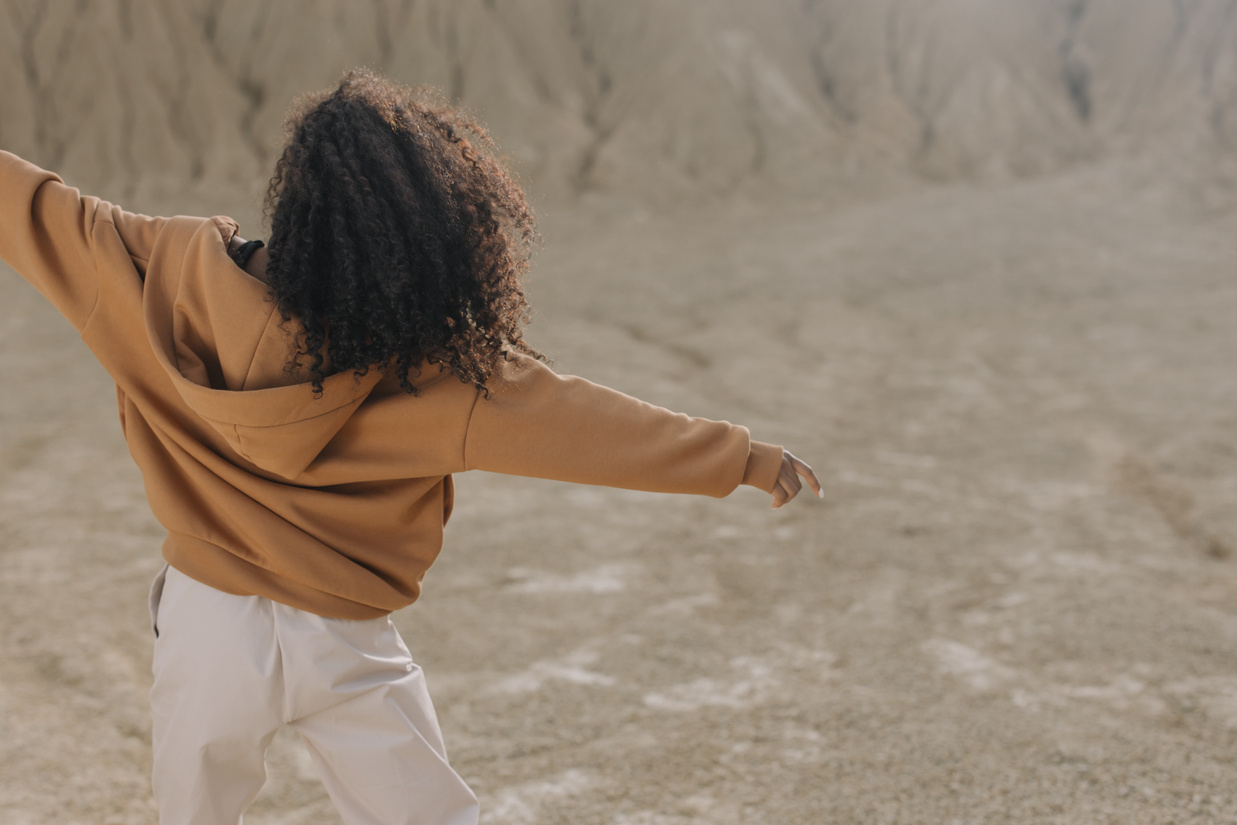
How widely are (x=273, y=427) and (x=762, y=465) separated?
736 mm

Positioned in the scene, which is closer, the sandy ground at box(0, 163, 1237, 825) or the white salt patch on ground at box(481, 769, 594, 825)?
the white salt patch on ground at box(481, 769, 594, 825)

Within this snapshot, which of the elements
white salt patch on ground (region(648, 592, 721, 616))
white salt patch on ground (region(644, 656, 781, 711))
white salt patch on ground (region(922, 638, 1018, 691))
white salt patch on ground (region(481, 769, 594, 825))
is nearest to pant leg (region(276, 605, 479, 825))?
white salt patch on ground (region(481, 769, 594, 825))

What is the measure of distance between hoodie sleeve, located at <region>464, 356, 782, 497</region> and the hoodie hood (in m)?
0.19

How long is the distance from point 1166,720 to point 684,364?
541 centimetres

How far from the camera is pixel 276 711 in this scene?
4.53ft

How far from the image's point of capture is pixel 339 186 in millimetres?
1256

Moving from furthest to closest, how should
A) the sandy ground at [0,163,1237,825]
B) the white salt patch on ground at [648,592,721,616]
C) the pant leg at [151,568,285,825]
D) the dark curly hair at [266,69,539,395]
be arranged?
1. the white salt patch on ground at [648,592,721,616]
2. the sandy ground at [0,163,1237,825]
3. the pant leg at [151,568,285,825]
4. the dark curly hair at [266,69,539,395]

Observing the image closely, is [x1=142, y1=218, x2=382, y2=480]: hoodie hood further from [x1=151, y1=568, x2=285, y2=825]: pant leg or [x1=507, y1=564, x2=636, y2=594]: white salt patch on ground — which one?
[x1=507, y1=564, x2=636, y2=594]: white salt patch on ground

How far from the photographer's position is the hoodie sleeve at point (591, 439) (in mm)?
1360

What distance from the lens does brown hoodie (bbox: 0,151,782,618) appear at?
130 cm

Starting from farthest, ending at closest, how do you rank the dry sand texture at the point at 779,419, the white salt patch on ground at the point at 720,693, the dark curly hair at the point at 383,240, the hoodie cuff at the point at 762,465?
the white salt patch on ground at the point at 720,693, the dry sand texture at the point at 779,419, the hoodie cuff at the point at 762,465, the dark curly hair at the point at 383,240

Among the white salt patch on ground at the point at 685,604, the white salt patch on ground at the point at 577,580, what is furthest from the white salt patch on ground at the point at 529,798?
the white salt patch on ground at the point at 577,580

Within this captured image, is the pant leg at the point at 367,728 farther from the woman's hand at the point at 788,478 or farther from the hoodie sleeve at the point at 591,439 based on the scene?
the woman's hand at the point at 788,478

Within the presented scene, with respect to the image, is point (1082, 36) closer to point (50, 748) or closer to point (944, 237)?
point (944, 237)
